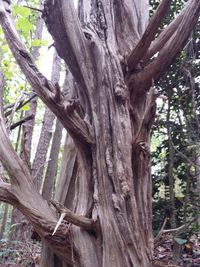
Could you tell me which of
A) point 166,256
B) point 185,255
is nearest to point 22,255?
point 166,256

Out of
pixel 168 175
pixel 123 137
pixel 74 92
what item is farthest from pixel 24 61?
pixel 168 175

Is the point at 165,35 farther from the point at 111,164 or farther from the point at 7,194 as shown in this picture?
the point at 7,194

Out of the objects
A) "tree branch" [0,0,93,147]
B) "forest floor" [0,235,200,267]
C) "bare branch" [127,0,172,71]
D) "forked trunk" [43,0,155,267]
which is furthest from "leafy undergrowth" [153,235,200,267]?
"bare branch" [127,0,172,71]

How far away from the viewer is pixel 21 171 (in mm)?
1903

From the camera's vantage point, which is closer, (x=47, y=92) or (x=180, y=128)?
(x=47, y=92)

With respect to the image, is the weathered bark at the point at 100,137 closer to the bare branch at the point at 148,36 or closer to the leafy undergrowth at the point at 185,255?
the bare branch at the point at 148,36

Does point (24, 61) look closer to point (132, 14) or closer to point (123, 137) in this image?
point (123, 137)

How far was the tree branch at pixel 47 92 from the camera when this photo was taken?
184cm

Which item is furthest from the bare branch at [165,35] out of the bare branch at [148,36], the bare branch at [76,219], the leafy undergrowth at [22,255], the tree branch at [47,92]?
the leafy undergrowth at [22,255]

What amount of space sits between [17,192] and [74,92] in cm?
83

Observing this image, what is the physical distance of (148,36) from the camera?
6.31 ft

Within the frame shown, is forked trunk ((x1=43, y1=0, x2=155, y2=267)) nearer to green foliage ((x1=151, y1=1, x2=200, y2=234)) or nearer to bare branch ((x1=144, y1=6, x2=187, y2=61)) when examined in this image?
bare branch ((x1=144, y1=6, x2=187, y2=61))

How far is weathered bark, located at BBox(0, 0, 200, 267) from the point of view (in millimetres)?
1760

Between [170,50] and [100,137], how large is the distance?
2.25 ft
